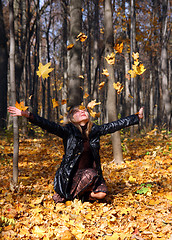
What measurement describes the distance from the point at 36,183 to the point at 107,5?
456 centimetres

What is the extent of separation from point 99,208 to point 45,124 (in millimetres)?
1520

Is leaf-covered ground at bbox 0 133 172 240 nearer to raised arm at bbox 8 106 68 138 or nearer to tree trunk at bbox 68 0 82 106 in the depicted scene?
raised arm at bbox 8 106 68 138

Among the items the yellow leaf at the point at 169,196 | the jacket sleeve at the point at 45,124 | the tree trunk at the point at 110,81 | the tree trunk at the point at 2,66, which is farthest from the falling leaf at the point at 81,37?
the tree trunk at the point at 2,66

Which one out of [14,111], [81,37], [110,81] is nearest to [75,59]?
[81,37]

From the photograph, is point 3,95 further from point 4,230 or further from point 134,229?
point 134,229

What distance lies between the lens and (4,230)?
269 cm

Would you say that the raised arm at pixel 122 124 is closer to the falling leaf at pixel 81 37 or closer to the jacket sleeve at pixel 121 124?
the jacket sleeve at pixel 121 124

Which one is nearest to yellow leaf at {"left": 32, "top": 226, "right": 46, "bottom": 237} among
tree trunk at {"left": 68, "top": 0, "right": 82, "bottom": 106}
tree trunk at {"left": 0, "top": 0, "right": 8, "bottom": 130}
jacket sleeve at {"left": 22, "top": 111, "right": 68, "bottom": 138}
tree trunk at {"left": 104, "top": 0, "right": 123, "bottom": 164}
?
jacket sleeve at {"left": 22, "top": 111, "right": 68, "bottom": 138}

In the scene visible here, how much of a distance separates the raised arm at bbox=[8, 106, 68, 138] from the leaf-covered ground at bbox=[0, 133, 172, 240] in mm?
1096

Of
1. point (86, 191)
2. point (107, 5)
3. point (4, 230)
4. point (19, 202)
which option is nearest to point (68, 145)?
Result: point (86, 191)

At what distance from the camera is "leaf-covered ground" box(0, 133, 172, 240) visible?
272 cm

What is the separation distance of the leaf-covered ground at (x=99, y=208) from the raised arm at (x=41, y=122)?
110cm

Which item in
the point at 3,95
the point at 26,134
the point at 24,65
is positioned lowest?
the point at 26,134

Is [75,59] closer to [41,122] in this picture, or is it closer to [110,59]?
[110,59]
